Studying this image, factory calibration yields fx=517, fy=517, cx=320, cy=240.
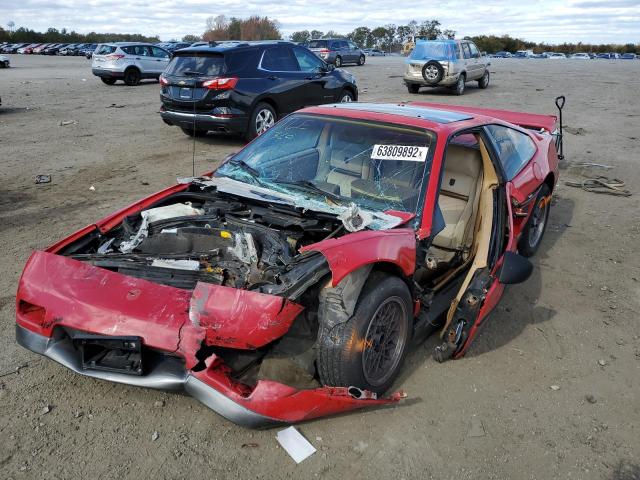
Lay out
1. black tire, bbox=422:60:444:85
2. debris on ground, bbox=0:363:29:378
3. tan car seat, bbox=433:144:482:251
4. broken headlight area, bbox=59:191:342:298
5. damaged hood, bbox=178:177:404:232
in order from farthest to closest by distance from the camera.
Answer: black tire, bbox=422:60:444:85 → tan car seat, bbox=433:144:482:251 → debris on ground, bbox=0:363:29:378 → damaged hood, bbox=178:177:404:232 → broken headlight area, bbox=59:191:342:298

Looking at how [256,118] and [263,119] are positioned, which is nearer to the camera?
[256,118]

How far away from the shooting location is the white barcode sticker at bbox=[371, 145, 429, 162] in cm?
341

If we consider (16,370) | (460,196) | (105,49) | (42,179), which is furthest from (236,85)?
(105,49)

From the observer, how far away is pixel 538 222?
16.6 ft

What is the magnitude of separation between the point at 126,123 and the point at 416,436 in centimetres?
1114

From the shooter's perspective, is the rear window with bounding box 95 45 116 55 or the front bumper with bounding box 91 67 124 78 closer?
the rear window with bounding box 95 45 116 55

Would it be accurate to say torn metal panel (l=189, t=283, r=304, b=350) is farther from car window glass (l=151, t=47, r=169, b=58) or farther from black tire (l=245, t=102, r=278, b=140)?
car window glass (l=151, t=47, r=169, b=58)

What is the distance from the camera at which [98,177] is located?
7625 millimetres

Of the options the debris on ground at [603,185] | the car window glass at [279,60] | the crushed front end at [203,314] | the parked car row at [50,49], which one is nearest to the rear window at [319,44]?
the car window glass at [279,60]

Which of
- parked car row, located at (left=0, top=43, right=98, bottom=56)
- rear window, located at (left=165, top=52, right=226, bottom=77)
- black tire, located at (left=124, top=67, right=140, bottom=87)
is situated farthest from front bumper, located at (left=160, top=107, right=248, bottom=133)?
parked car row, located at (left=0, top=43, right=98, bottom=56)

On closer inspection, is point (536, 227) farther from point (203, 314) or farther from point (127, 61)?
point (127, 61)

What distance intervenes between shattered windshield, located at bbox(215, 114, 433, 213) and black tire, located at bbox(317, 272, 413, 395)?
→ 0.62 m

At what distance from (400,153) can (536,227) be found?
2251mm

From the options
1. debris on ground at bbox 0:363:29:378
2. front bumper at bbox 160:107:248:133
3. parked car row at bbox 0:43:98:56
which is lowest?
debris on ground at bbox 0:363:29:378
